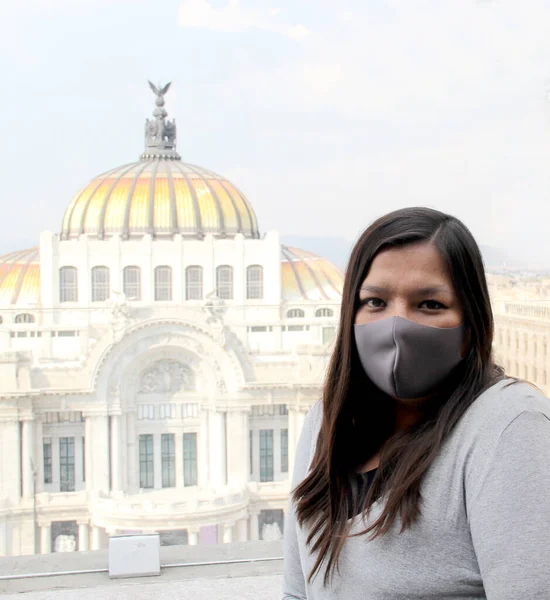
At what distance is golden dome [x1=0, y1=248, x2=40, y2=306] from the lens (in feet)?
23.9

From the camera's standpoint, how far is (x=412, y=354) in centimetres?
68

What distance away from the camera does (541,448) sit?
590 mm

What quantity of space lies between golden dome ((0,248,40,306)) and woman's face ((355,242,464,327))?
22.4 ft

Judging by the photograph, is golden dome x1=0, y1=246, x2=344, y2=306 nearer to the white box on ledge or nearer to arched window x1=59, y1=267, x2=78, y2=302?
arched window x1=59, y1=267, x2=78, y2=302

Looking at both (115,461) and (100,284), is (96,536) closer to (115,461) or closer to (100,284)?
(115,461)

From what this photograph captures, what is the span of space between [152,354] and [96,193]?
1367 millimetres

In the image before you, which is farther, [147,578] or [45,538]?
[45,538]

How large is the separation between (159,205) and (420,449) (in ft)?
23.4

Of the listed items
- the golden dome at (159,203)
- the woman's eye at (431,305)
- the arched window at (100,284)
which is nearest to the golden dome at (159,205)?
the golden dome at (159,203)

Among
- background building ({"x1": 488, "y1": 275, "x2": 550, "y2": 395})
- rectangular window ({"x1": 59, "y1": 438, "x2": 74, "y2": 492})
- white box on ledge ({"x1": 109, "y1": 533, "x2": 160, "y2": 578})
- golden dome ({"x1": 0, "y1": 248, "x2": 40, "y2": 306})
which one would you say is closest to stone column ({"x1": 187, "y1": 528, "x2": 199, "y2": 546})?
rectangular window ({"x1": 59, "y1": 438, "x2": 74, "y2": 492})

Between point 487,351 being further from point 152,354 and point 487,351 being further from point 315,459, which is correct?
point 152,354

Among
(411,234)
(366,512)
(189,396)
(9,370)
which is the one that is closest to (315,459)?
(366,512)

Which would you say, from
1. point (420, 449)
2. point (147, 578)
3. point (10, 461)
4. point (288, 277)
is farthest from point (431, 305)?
point (288, 277)

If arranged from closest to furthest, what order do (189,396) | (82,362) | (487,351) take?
(487,351), (82,362), (189,396)
